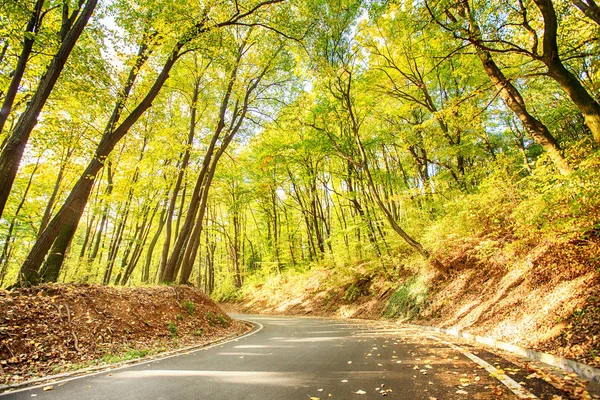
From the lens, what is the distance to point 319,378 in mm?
4840

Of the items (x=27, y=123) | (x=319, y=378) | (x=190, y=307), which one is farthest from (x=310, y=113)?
(x=319, y=378)

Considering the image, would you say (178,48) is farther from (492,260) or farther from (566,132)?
(566,132)

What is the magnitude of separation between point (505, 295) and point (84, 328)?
1121cm

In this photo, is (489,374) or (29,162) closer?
(489,374)

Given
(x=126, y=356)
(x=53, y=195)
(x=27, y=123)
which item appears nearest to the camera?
(x=126, y=356)

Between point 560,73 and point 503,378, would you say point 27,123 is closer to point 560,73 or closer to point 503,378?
point 503,378

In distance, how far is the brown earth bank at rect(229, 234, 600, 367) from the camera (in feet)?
19.0

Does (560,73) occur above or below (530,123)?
above

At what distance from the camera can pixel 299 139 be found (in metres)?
22.0

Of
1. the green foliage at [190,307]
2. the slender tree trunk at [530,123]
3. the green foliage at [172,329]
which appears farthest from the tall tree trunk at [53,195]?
the slender tree trunk at [530,123]

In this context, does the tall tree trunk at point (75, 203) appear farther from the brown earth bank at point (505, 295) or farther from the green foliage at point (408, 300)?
the green foliage at point (408, 300)

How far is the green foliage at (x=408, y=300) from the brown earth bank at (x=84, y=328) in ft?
24.8

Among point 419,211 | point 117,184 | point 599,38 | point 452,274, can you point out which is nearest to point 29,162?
point 117,184

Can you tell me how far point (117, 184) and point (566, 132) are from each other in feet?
95.1
